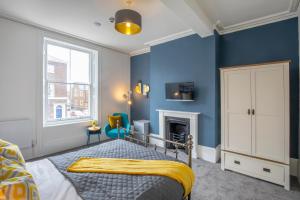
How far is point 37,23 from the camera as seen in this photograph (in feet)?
10.2

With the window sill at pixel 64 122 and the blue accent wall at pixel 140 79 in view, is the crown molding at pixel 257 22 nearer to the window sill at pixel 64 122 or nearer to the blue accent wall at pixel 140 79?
the blue accent wall at pixel 140 79

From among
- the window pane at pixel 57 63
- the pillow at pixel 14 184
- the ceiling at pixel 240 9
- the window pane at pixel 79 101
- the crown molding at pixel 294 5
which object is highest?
the ceiling at pixel 240 9

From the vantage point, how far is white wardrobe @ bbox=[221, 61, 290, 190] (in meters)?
2.29

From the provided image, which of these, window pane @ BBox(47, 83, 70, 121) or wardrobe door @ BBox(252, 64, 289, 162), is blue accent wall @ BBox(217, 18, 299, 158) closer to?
wardrobe door @ BBox(252, 64, 289, 162)

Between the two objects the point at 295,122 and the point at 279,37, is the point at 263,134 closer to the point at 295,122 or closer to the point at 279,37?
the point at 295,122

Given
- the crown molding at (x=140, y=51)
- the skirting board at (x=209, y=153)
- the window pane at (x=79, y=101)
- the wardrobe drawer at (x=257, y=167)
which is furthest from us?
the crown molding at (x=140, y=51)

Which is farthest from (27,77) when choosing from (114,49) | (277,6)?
(277,6)

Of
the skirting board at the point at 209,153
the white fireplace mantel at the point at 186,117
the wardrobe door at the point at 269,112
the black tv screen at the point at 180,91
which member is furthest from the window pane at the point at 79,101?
the wardrobe door at the point at 269,112

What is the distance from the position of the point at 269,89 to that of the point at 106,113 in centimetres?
395

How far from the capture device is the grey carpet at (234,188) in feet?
6.77

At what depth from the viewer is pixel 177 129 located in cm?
383

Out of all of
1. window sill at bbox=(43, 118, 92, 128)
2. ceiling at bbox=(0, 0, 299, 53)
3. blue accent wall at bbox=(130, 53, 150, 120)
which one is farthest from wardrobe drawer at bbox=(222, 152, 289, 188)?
window sill at bbox=(43, 118, 92, 128)

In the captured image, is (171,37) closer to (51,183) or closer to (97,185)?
(97,185)

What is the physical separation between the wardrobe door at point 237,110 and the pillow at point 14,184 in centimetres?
284
